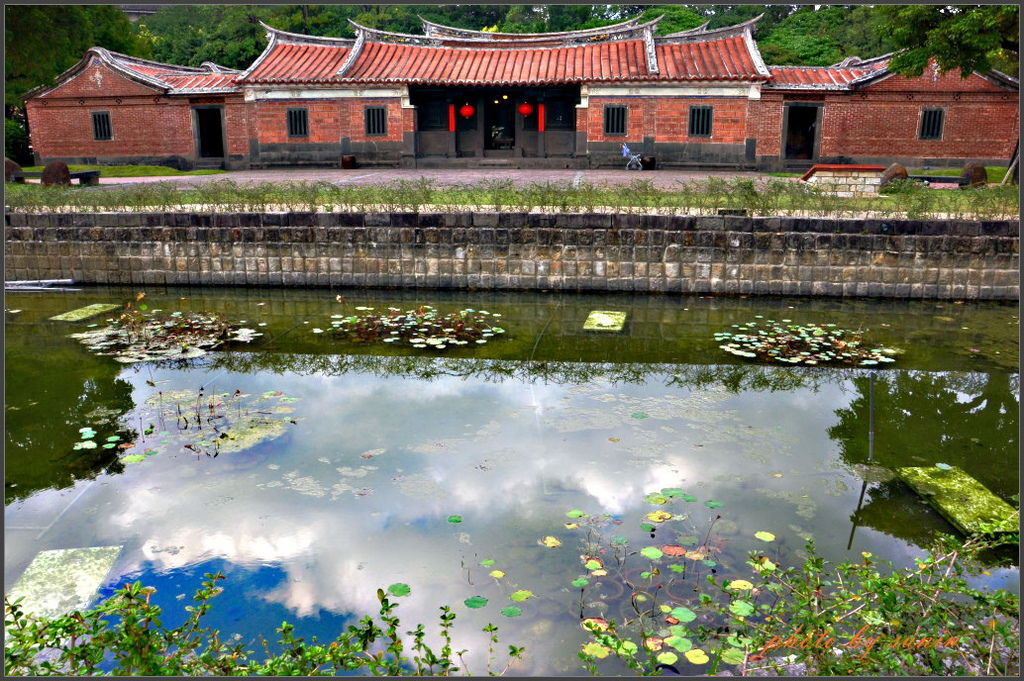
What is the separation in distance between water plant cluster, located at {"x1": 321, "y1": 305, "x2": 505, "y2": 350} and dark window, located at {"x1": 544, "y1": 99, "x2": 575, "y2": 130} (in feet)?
54.3

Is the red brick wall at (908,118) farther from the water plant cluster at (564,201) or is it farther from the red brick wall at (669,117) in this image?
the water plant cluster at (564,201)

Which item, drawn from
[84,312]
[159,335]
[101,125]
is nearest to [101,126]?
[101,125]

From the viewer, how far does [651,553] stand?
370 cm

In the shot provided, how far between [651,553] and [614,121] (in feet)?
67.9

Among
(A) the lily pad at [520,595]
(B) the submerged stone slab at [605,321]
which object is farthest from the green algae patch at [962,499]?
(B) the submerged stone slab at [605,321]

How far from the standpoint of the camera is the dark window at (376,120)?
2323cm

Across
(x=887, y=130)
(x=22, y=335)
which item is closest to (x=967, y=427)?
(x=22, y=335)

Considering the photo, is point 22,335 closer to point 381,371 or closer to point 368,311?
point 368,311

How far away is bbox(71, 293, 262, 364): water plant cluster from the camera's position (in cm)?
739

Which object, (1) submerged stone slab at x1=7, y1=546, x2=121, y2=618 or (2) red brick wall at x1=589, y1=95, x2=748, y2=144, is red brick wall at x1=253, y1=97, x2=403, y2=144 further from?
(1) submerged stone slab at x1=7, y1=546, x2=121, y2=618

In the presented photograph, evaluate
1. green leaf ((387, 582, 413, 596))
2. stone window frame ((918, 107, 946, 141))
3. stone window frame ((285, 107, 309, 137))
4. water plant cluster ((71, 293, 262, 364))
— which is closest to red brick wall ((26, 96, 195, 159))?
stone window frame ((285, 107, 309, 137))

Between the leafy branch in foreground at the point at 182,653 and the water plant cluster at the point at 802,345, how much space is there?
203 inches

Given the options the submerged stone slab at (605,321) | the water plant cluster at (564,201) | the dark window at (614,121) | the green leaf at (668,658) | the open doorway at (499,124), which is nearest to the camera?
the green leaf at (668,658)

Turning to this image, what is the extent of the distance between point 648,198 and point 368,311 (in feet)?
14.5
